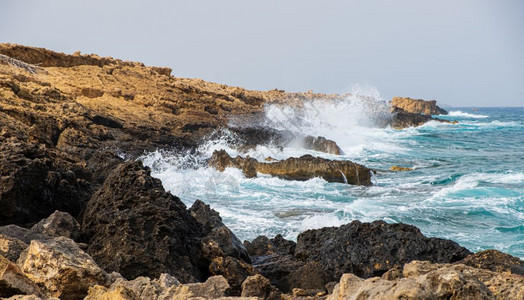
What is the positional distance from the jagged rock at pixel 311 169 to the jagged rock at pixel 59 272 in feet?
38.9

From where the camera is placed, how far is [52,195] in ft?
20.2

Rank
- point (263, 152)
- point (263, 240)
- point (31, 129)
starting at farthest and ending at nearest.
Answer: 1. point (263, 152)
2. point (31, 129)
3. point (263, 240)

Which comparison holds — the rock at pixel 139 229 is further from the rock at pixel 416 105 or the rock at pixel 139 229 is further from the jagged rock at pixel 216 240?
the rock at pixel 416 105

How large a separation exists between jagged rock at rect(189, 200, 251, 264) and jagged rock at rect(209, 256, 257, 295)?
0.21 metres

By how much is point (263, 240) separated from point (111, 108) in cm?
1313

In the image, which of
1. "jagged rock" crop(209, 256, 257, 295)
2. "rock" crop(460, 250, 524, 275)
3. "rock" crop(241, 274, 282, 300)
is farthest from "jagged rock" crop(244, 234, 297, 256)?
"rock" crop(460, 250, 524, 275)

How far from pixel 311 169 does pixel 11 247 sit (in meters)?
11.9

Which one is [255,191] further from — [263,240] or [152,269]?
[152,269]

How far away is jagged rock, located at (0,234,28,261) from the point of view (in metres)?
3.82

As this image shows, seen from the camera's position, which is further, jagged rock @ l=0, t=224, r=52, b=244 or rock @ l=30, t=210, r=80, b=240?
rock @ l=30, t=210, r=80, b=240

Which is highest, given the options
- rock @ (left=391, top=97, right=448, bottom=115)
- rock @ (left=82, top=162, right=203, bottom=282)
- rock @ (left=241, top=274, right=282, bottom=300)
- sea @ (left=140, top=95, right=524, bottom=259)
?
rock @ (left=391, top=97, right=448, bottom=115)

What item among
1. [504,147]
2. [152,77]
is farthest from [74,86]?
[504,147]

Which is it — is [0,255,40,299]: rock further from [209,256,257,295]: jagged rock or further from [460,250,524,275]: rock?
[460,250,524,275]: rock

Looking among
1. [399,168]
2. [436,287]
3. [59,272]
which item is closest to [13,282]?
[59,272]
